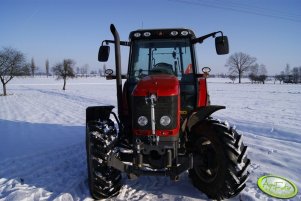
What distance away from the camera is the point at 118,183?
13.1ft

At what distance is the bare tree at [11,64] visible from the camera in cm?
2975

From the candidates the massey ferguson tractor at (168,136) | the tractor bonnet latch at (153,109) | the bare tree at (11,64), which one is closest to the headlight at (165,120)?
the massey ferguson tractor at (168,136)

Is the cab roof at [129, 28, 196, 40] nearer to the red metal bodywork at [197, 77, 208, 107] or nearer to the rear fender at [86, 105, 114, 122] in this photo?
the red metal bodywork at [197, 77, 208, 107]

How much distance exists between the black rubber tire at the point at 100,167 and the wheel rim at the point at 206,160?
45.6 inches

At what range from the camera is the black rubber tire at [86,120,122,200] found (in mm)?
3768

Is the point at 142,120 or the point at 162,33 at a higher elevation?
the point at 162,33

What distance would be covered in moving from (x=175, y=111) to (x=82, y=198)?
1769 millimetres

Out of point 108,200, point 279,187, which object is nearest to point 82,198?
point 108,200

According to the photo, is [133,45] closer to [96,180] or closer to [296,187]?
[96,180]

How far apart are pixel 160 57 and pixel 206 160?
1.93 m

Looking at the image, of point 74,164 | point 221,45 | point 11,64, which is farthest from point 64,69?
point 221,45

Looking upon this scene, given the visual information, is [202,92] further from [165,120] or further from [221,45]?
[165,120]

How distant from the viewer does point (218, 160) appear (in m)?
3.72

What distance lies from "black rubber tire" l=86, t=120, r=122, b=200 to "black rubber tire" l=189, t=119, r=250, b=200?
45.9 inches
